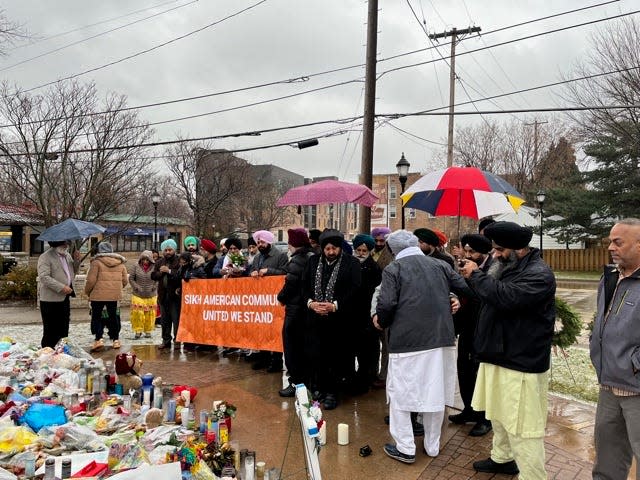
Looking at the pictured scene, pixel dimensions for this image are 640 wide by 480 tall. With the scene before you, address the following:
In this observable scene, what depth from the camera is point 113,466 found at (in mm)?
3141

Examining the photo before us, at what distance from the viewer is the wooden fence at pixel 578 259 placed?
101 ft

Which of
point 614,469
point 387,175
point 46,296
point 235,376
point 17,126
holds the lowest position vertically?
point 235,376

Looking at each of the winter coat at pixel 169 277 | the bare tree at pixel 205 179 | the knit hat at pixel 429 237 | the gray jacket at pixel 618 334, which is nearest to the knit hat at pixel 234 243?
the winter coat at pixel 169 277

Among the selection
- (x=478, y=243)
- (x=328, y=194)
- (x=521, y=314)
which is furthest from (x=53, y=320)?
(x=521, y=314)

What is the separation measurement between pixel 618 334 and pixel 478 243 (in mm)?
1852

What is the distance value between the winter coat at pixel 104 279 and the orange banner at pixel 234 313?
1194mm

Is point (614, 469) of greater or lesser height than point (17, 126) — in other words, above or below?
below

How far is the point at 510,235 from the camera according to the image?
340 centimetres

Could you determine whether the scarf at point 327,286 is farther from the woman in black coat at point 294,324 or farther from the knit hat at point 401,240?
the knit hat at point 401,240

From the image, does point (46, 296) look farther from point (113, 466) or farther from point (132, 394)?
point (113, 466)

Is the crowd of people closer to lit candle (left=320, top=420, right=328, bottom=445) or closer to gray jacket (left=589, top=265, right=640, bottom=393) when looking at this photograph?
gray jacket (left=589, top=265, right=640, bottom=393)

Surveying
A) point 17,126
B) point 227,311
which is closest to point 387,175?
point 17,126

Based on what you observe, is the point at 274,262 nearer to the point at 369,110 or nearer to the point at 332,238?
the point at 332,238

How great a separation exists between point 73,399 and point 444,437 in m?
3.55
